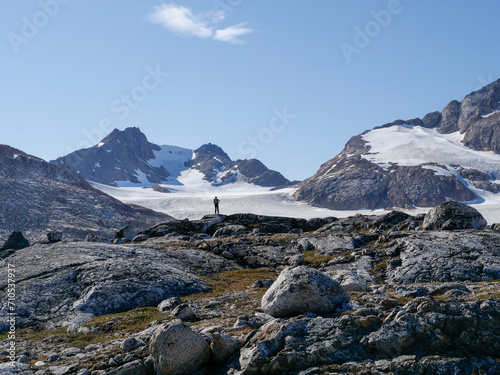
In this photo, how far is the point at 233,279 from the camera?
98.8 ft

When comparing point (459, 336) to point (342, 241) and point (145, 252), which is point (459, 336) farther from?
point (342, 241)

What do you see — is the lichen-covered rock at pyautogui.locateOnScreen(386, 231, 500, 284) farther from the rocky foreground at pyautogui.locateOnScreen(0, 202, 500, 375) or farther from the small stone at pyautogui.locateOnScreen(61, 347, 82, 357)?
the small stone at pyautogui.locateOnScreen(61, 347, 82, 357)

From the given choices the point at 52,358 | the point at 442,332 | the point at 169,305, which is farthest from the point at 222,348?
the point at 169,305

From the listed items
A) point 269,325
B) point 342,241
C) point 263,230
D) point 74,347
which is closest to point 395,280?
point 342,241

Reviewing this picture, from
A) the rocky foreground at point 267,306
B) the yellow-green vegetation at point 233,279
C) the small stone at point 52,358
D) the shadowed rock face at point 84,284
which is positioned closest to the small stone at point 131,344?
the rocky foreground at point 267,306

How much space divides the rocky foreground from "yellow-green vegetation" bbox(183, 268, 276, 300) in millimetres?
143

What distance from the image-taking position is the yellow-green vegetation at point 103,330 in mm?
17344

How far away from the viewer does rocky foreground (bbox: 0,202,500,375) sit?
450 inches

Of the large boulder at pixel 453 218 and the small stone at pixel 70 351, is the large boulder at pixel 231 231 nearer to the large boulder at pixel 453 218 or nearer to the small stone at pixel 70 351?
the large boulder at pixel 453 218

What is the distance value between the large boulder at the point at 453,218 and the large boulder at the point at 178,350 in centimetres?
3171

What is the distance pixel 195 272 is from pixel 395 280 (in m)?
12.9

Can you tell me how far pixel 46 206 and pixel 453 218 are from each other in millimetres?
147369

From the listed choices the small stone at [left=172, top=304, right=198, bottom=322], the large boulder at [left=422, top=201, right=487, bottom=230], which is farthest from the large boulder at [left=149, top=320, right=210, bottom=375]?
the large boulder at [left=422, top=201, right=487, bottom=230]

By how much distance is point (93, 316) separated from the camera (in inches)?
867
